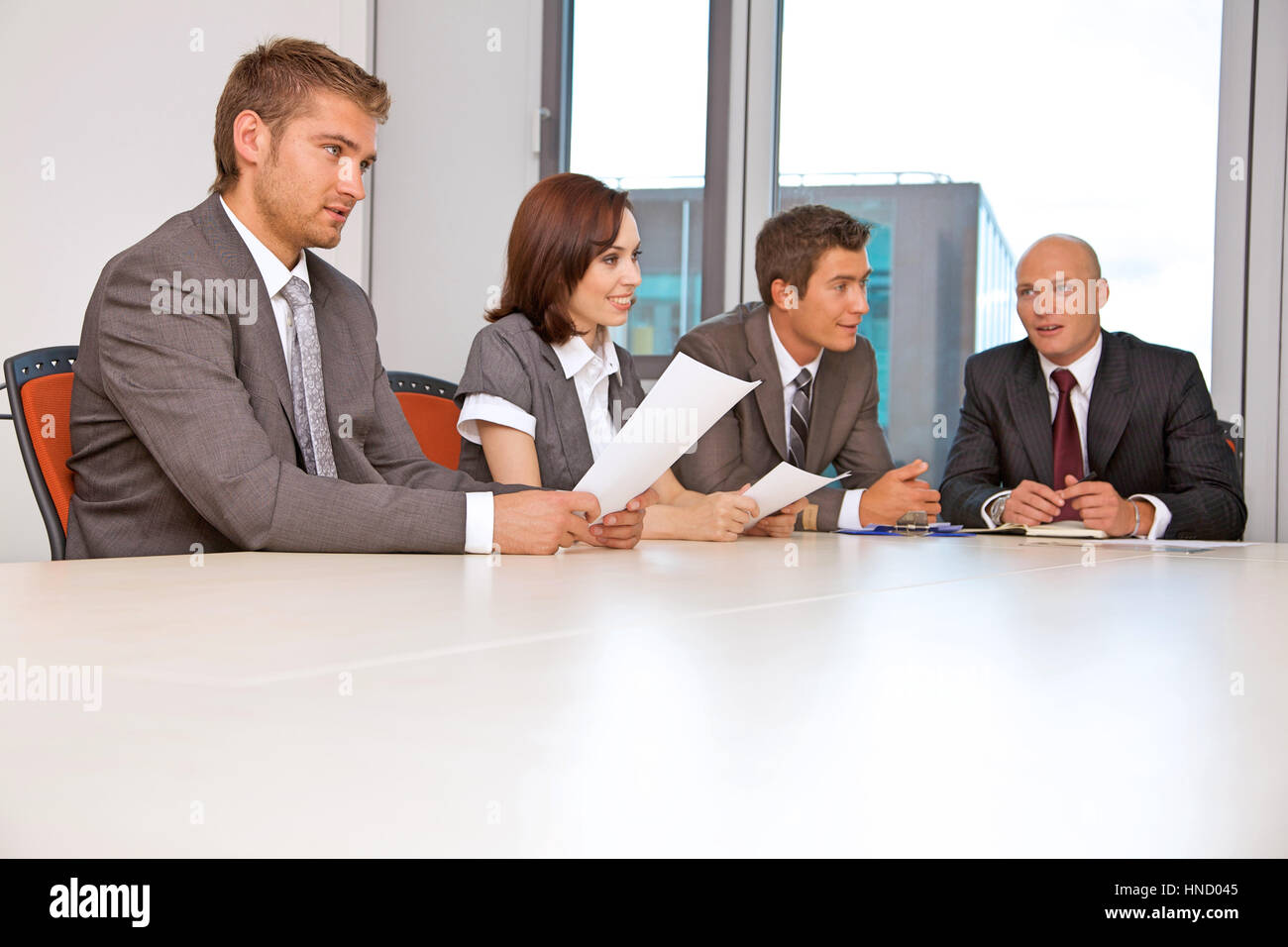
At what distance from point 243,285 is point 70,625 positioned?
917 mm

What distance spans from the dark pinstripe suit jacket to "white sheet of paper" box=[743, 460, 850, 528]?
828 mm

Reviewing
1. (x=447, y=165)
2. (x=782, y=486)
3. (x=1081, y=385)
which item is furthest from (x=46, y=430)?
(x=447, y=165)

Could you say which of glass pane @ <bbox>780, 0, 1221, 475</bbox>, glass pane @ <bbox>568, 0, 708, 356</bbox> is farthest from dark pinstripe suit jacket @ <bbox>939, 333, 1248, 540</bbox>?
glass pane @ <bbox>568, 0, 708, 356</bbox>

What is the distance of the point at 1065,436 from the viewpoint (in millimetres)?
2625

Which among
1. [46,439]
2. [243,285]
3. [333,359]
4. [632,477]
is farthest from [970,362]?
[46,439]

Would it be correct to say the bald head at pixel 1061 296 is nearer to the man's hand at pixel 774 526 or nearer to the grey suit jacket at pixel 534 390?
the man's hand at pixel 774 526

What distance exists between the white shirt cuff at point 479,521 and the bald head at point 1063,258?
2054mm

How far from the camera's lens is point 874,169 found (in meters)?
3.61

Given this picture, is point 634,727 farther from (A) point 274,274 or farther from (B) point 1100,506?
(B) point 1100,506

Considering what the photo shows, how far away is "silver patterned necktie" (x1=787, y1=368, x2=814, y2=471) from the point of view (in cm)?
264
